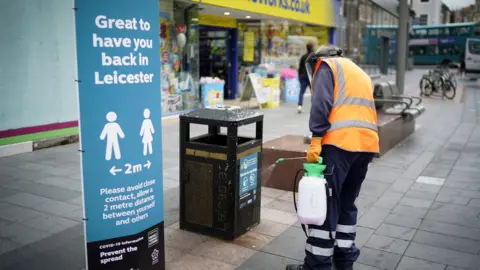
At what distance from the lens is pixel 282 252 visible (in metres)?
4.33

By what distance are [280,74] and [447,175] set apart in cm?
1024

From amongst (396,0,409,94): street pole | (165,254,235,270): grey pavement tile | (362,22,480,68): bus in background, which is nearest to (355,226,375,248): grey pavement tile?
(165,254,235,270): grey pavement tile

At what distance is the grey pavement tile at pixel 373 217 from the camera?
16.7 ft

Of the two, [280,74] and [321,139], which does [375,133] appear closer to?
[321,139]

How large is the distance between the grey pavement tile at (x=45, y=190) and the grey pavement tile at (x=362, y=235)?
3465 millimetres

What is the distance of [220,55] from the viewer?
17.1m

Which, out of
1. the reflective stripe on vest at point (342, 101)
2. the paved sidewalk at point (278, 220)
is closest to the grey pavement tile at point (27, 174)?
the paved sidewalk at point (278, 220)

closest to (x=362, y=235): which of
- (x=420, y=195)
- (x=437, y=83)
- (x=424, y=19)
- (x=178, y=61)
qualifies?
(x=420, y=195)

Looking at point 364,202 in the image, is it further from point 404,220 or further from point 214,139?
point 214,139

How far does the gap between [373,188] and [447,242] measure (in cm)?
188

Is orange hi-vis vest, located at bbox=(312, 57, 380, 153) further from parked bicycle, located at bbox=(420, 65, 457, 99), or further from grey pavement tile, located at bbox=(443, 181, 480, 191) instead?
parked bicycle, located at bbox=(420, 65, 457, 99)

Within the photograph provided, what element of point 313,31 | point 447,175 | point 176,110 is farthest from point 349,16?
point 447,175

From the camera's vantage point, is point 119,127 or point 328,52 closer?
point 119,127

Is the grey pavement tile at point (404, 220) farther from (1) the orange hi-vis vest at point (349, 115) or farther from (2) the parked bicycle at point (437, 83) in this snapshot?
(2) the parked bicycle at point (437, 83)
